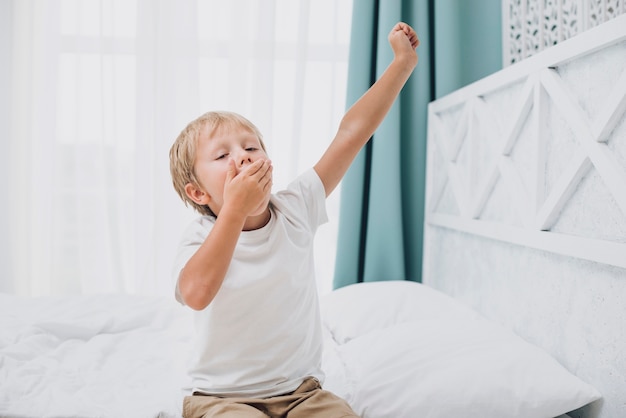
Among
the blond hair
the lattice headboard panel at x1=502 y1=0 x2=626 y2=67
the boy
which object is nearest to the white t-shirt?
the boy

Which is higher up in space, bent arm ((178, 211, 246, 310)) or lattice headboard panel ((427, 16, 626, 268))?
lattice headboard panel ((427, 16, 626, 268))

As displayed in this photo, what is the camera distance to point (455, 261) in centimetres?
207

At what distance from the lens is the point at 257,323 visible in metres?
1.12

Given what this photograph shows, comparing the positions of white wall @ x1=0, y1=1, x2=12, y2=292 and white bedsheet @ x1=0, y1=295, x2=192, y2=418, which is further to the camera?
white wall @ x1=0, y1=1, x2=12, y2=292

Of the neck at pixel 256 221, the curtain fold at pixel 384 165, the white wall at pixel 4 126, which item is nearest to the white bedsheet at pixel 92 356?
the neck at pixel 256 221

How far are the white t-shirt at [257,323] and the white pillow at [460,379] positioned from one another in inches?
6.9

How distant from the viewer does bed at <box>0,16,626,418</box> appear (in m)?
1.16

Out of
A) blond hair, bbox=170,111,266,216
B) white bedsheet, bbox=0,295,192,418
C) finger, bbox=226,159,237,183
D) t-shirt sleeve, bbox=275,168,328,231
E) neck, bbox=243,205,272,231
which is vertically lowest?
white bedsheet, bbox=0,295,192,418

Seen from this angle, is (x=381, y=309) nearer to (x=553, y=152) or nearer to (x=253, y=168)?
(x=553, y=152)

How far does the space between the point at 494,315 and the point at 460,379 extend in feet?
1.73

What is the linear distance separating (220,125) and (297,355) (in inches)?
19.9

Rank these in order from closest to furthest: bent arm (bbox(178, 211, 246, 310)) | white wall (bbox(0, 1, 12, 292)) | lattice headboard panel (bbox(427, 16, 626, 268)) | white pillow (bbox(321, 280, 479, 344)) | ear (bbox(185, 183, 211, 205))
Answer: bent arm (bbox(178, 211, 246, 310)), lattice headboard panel (bbox(427, 16, 626, 268)), ear (bbox(185, 183, 211, 205)), white pillow (bbox(321, 280, 479, 344)), white wall (bbox(0, 1, 12, 292))

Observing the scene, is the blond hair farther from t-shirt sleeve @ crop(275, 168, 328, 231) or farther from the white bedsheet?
the white bedsheet

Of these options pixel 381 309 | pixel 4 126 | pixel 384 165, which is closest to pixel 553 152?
pixel 381 309
